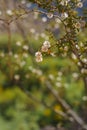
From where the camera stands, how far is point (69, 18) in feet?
12.4

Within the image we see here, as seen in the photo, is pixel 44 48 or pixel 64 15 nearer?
pixel 44 48

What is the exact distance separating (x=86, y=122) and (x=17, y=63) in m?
1.60

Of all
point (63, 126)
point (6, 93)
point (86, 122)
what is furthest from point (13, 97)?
point (86, 122)

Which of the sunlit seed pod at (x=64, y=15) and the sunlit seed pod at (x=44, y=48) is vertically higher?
the sunlit seed pod at (x=64, y=15)

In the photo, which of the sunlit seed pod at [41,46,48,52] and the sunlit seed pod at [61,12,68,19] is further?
the sunlit seed pod at [61,12,68,19]

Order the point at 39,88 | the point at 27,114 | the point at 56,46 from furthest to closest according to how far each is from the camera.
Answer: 1. the point at 39,88
2. the point at 27,114
3. the point at 56,46

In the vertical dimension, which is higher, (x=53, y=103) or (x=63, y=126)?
(x=53, y=103)

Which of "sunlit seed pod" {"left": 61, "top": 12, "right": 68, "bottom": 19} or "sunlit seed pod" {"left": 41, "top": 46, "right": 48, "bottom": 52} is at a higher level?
"sunlit seed pod" {"left": 61, "top": 12, "right": 68, "bottom": 19}

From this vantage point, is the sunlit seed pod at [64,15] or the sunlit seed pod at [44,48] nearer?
the sunlit seed pod at [44,48]

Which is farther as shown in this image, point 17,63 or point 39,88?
point 39,88

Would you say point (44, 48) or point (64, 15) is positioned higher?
point (64, 15)

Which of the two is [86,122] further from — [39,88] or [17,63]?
[39,88]

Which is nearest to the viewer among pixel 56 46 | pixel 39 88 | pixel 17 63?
pixel 56 46

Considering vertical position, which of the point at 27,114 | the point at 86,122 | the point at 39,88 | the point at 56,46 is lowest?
the point at 56,46
